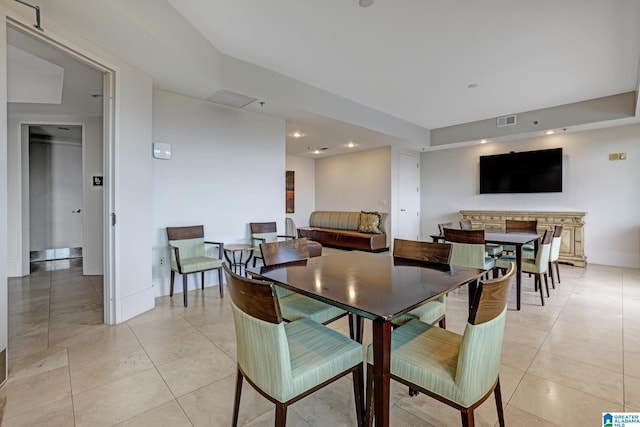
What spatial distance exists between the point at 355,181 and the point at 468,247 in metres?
4.75

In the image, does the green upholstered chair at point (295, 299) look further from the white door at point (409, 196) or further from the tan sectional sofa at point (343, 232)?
the white door at point (409, 196)

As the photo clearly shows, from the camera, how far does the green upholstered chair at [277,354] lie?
3.79 feet

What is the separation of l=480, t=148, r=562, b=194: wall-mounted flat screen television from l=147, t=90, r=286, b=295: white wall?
4535mm

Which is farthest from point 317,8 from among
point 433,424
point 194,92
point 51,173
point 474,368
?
point 51,173

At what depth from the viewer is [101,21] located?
226 centimetres

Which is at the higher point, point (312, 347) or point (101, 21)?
point (101, 21)

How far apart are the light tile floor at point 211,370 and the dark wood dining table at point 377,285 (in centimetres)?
66

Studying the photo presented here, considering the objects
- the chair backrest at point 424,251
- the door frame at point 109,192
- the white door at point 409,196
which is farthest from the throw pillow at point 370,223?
the door frame at point 109,192

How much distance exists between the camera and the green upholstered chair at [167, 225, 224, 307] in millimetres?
3395

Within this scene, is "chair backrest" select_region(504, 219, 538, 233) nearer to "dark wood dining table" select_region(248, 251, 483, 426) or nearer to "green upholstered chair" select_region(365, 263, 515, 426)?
"dark wood dining table" select_region(248, 251, 483, 426)

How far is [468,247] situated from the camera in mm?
3322

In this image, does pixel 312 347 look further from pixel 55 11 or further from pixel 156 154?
pixel 156 154

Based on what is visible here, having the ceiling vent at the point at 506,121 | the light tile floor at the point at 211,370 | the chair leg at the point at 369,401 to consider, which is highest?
the ceiling vent at the point at 506,121

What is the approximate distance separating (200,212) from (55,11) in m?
2.41
